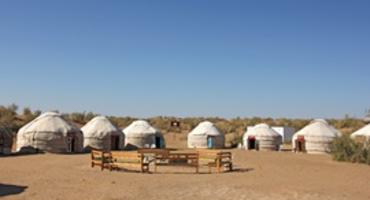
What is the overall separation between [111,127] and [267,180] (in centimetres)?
1985

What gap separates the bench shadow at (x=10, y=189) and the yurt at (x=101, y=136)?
19.7 meters

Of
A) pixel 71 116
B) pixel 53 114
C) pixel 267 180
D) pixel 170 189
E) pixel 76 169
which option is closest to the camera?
pixel 170 189

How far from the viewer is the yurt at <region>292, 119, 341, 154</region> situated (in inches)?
1419

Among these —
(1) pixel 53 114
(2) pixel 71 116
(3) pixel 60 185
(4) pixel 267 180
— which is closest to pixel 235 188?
(4) pixel 267 180

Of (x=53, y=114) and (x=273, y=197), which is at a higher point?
(x=53, y=114)

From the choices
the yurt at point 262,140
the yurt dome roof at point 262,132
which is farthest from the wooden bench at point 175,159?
the yurt dome roof at point 262,132

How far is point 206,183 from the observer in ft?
52.7

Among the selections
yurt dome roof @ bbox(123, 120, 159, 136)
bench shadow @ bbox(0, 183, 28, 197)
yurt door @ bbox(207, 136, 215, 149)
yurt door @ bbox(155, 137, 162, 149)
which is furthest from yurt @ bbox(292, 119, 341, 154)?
bench shadow @ bbox(0, 183, 28, 197)

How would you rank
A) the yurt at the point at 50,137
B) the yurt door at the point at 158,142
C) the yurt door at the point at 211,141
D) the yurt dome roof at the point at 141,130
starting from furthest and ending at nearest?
the yurt door at the point at 211,141
the yurt dome roof at the point at 141,130
the yurt door at the point at 158,142
the yurt at the point at 50,137

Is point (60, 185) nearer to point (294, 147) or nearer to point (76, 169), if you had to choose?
point (76, 169)

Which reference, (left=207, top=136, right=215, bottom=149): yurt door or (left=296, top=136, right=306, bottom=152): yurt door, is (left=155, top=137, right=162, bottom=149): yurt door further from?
(left=296, top=136, right=306, bottom=152): yurt door

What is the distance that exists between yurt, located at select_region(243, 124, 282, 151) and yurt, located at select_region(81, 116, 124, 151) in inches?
405

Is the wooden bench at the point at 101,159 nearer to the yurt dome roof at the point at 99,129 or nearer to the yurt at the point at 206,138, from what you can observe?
the yurt dome roof at the point at 99,129

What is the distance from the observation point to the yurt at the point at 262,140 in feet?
128
